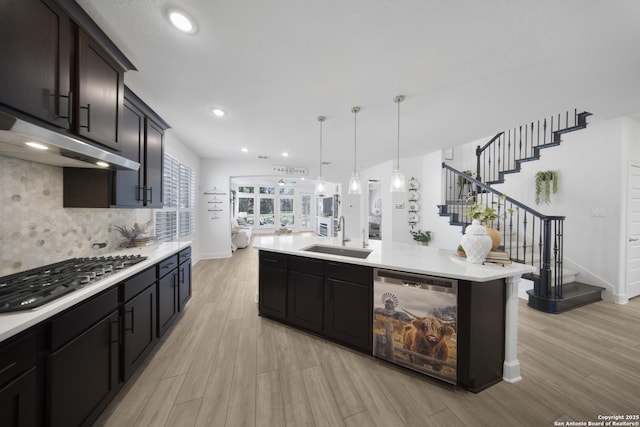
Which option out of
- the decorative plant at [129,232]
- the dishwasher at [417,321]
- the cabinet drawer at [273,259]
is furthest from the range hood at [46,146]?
the dishwasher at [417,321]

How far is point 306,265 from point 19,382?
185 cm

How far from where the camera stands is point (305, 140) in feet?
14.1

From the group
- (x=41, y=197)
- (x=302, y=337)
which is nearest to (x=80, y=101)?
(x=41, y=197)

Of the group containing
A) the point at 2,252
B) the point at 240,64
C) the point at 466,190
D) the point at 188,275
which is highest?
the point at 240,64

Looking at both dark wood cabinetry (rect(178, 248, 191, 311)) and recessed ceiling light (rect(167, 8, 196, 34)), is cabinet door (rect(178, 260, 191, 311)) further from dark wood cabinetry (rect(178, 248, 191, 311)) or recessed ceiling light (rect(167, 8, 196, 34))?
recessed ceiling light (rect(167, 8, 196, 34))

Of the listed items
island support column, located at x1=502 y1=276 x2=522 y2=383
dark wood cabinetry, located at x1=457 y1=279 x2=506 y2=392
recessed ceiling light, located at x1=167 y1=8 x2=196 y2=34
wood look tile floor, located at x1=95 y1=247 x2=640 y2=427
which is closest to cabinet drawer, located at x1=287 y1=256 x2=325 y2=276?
wood look tile floor, located at x1=95 y1=247 x2=640 y2=427

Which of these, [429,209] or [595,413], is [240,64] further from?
[429,209]

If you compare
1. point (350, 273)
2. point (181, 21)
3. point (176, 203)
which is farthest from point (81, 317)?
point (176, 203)

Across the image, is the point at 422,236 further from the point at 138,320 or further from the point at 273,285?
the point at 138,320

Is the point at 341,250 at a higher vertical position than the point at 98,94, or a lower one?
lower

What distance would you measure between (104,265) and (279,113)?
8.14 feet

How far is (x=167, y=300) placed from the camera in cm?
239

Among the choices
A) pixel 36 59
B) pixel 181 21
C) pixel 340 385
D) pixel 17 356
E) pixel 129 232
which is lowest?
pixel 340 385

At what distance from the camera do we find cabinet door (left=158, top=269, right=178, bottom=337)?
221cm
